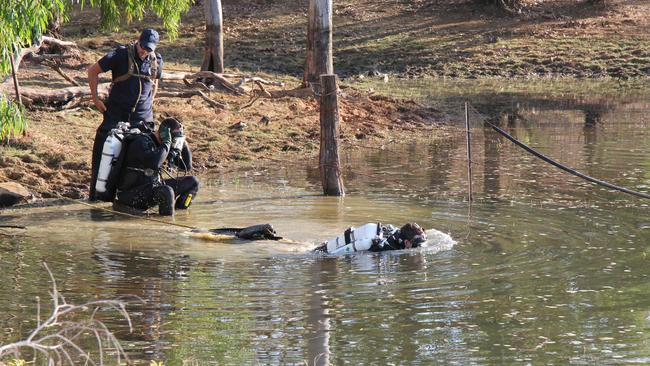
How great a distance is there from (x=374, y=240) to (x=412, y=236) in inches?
13.8

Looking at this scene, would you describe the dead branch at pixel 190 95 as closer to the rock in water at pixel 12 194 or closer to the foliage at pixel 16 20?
the rock in water at pixel 12 194

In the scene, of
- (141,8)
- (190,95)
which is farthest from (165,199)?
(190,95)

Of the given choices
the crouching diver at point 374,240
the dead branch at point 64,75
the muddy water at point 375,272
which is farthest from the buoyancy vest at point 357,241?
the dead branch at point 64,75

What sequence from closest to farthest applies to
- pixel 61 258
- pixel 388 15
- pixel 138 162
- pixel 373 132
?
pixel 61 258
pixel 138 162
pixel 373 132
pixel 388 15

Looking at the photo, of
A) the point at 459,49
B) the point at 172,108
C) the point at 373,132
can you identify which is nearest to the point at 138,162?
the point at 172,108

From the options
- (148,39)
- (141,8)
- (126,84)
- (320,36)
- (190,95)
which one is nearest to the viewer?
(148,39)

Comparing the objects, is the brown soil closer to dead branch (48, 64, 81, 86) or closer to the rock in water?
dead branch (48, 64, 81, 86)

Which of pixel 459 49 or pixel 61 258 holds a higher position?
pixel 459 49

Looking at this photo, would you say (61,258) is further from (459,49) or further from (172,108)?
(459,49)

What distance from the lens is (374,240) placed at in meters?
10.8

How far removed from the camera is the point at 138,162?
12758 mm

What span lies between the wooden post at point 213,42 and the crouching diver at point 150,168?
1019 cm

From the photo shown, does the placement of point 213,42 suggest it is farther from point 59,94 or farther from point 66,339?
point 66,339

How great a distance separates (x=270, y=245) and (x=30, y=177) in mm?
4380
